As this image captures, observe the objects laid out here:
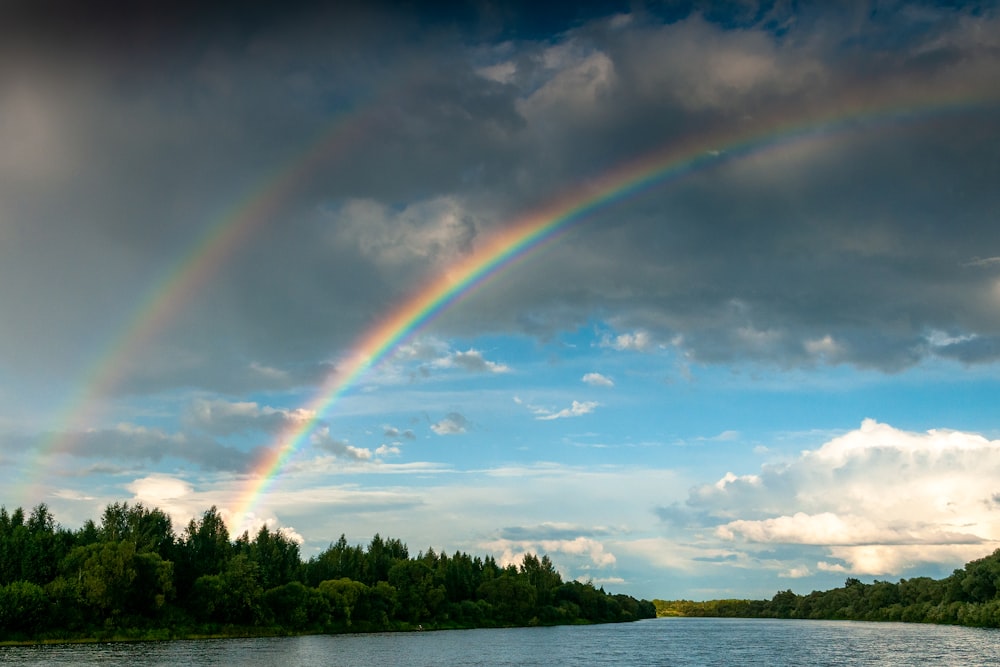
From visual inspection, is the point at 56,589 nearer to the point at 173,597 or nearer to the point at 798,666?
the point at 173,597

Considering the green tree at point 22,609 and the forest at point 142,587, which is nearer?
the green tree at point 22,609

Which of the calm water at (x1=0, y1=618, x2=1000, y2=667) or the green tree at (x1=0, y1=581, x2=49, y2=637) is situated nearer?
the calm water at (x1=0, y1=618, x2=1000, y2=667)

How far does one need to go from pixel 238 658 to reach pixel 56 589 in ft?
140

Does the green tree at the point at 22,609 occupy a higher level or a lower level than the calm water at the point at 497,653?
higher

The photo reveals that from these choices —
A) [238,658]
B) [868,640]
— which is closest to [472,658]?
[238,658]

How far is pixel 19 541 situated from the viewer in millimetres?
149875

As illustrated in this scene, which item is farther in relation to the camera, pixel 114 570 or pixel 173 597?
pixel 173 597

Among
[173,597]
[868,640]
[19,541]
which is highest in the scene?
[19,541]

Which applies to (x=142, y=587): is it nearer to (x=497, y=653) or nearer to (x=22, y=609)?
(x=22, y=609)

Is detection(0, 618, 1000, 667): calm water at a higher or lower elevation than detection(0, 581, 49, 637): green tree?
lower

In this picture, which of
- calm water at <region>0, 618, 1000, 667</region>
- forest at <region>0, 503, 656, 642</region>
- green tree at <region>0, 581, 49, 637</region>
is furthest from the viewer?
forest at <region>0, 503, 656, 642</region>

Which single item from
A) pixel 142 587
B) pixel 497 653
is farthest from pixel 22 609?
pixel 497 653

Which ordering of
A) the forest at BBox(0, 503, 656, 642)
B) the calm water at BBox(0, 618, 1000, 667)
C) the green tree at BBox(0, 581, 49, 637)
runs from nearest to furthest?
the calm water at BBox(0, 618, 1000, 667), the green tree at BBox(0, 581, 49, 637), the forest at BBox(0, 503, 656, 642)

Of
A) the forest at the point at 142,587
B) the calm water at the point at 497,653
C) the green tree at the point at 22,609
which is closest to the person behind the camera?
the calm water at the point at 497,653
